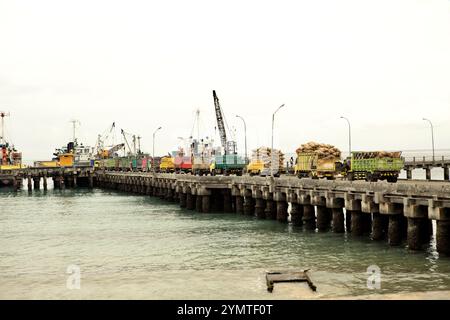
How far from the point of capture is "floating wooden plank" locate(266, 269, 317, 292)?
22312 mm

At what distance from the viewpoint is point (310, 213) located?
44.6m

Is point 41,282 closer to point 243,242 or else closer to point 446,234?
point 243,242

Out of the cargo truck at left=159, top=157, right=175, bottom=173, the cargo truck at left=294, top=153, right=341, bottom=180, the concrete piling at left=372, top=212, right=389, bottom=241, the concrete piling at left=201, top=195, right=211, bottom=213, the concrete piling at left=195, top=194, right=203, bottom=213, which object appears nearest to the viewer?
the concrete piling at left=372, top=212, right=389, bottom=241

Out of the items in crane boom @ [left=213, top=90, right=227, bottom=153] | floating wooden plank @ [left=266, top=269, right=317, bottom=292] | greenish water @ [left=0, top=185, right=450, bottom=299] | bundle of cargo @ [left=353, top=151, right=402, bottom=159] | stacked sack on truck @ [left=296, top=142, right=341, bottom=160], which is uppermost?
crane boom @ [left=213, top=90, right=227, bottom=153]

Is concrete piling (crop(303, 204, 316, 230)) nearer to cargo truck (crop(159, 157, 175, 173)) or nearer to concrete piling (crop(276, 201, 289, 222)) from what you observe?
concrete piling (crop(276, 201, 289, 222))

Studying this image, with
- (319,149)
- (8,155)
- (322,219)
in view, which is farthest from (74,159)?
(322,219)

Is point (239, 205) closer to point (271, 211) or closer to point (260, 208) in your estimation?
point (260, 208)

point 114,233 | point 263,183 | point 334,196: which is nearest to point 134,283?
point 334,196

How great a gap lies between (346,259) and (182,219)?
87.0 feet

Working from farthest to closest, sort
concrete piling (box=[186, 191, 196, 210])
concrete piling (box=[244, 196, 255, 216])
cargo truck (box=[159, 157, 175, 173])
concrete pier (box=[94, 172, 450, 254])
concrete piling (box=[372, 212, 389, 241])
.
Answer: cargo truck (box=[159, 157, 175, 173]) → concrete piling (box=[186, 191, 196, 210]) → concrete piling (box=[244, 196, 255, 216]) → concrete piling (box=[372, 212, 389, 241]) → concrete pier (box=[94, 172, 450, 254])

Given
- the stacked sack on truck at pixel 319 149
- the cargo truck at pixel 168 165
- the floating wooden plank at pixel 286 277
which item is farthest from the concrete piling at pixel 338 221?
the cargo truck at pixel 168 165

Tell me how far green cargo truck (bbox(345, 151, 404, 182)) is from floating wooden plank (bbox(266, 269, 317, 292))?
2559 centimetres

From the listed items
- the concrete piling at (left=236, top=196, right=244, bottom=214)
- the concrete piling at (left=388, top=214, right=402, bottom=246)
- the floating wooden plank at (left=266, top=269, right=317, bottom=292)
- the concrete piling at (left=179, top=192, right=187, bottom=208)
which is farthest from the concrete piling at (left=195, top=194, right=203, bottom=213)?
the floating wooden plank at (left=266, top=269, right=317, bottom=292)

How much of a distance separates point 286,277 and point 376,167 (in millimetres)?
27312
